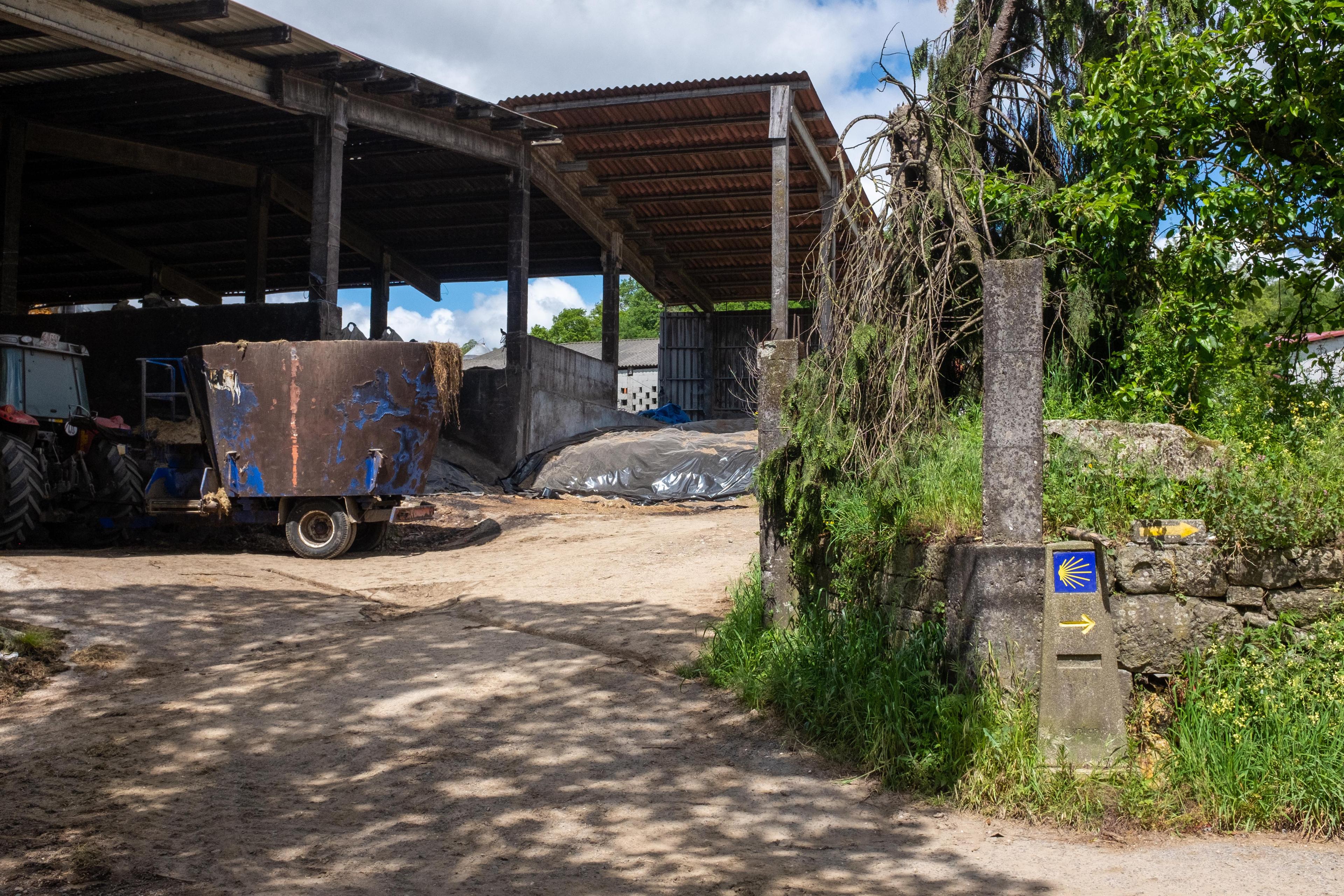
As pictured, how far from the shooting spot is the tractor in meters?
11.0

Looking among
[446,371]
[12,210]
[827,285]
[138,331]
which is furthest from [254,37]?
[827,285]

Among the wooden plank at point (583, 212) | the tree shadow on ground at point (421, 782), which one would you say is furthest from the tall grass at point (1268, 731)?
the wooden plank at point (583, 212)

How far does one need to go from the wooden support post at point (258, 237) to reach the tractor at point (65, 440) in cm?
640

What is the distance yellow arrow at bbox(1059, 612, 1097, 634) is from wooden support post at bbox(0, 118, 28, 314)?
16.3m

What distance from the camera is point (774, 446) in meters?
6.78

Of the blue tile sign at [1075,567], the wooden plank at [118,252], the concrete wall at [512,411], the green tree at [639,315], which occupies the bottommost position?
the blue tile sign at [1075,567]

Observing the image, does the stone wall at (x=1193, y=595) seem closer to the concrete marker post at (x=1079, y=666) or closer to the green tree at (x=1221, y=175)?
the concrete marker post at (x=1079, y=666)

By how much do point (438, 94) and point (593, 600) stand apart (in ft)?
29.7

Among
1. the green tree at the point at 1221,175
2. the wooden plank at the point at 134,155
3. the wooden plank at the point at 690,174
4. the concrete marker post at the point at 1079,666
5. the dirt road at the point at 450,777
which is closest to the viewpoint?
Result: the dirt road at the point at 450,777

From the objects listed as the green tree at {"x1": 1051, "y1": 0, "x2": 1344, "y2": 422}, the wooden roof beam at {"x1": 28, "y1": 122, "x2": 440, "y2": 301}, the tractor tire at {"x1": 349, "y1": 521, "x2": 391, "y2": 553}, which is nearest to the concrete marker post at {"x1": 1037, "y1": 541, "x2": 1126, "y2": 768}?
the green tree at {"x1": 1051, "y1": 0, "x2": 1344, "y2": 422}

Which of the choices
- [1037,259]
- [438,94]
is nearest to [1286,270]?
[1037,259]

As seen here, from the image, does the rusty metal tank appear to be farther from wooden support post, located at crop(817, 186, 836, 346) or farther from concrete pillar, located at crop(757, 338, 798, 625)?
wooden support post, located at crop(817, 186, 836, 346)

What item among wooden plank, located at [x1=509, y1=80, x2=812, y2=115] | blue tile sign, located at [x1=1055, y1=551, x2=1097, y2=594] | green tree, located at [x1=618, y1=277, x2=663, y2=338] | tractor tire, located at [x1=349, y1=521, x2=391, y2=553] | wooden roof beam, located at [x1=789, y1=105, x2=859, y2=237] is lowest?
tractor tire, located at [x1=349, y1=521, x2=391, y2=553]

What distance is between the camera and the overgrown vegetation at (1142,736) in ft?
14.7
